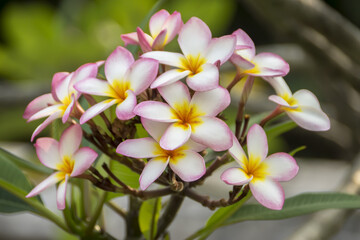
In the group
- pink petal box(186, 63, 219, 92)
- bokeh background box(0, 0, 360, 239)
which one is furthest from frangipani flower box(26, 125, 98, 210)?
bokeh background box(0, 0, 360, 239)

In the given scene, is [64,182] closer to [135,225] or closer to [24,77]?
[135,225]

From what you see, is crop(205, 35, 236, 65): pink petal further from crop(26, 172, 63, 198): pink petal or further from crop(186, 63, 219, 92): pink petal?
crop(26, 172, 63, 198): pink petal

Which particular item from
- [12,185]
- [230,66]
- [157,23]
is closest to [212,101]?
[157,23]

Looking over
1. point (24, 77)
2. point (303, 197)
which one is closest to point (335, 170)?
point (24, 77)

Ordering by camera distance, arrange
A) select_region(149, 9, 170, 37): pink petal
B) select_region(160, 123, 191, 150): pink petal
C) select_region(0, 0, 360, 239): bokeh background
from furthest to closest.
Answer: select_region(0, 0, 360, 239): bokeh background
select_region(149, 9, 170, 37): pink petal
select_region(160, 123, 191, 150): pink petal

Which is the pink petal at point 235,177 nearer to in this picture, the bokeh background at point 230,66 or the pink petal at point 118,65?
the pink petal at point 118,65

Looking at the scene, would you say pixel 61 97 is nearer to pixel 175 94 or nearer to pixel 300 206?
Result: pixel 175 94
